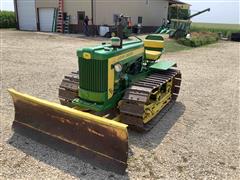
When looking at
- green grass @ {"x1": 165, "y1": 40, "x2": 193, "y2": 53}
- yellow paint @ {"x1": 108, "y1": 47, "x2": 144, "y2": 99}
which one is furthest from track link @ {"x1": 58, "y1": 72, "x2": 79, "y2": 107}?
green grass @ {"x1": 165, "y1": 40, "x2": 193, "y2": 53}

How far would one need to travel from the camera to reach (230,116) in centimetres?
601

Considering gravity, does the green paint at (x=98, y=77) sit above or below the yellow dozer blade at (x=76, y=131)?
above

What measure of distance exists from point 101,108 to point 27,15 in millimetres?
24949

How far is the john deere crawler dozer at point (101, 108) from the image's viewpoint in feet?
12.5

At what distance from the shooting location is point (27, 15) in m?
26.6

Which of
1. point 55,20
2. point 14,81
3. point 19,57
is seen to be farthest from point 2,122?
point 55,20

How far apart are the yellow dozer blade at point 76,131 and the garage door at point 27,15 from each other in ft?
77.3

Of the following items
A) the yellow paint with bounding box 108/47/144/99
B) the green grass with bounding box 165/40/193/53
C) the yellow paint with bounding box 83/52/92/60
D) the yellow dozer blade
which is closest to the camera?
the yellow dozer blade

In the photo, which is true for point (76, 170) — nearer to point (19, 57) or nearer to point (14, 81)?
point (14, 81)

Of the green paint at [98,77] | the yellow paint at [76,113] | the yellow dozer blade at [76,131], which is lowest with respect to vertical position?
the yellow dozer blade at [76,131]

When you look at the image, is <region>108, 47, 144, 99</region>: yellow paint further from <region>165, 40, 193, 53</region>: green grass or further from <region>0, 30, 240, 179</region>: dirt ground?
<region>165, 40, 193, 53</region>: green grass

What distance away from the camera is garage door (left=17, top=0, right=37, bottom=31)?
2606 cm

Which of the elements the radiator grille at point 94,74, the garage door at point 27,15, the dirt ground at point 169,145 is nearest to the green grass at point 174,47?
the dirt ground at point 169,145

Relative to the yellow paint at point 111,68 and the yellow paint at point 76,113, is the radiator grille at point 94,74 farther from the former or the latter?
the yellow paint at point 76,113
